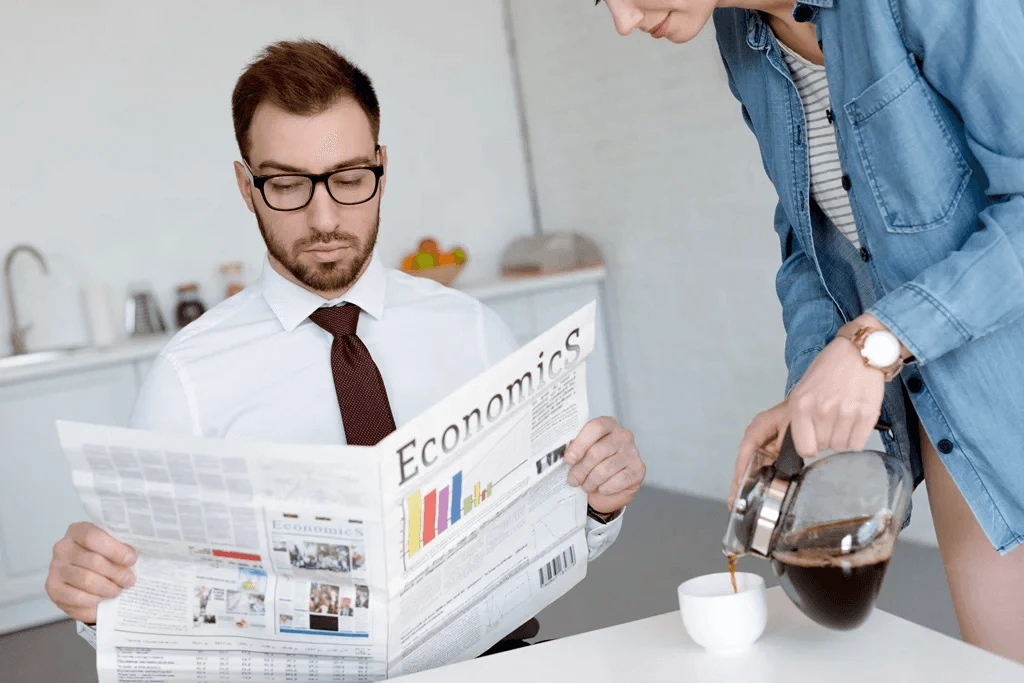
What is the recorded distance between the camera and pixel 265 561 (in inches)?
47.9

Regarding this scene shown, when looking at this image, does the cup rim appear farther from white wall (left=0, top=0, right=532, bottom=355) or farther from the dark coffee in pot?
white wall (left=0, top=0, right=532, bottom=355)

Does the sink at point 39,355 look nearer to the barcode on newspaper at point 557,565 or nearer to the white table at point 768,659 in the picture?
the barcode on newspaper at point 557,565

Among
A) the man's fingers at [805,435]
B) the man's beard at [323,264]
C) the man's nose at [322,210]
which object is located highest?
the man's nose at [322,210]

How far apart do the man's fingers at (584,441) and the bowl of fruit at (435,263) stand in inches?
132

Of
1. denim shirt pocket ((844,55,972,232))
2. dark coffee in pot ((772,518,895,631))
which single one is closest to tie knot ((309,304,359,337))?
denim shirt pocket ((844,55,972,232))

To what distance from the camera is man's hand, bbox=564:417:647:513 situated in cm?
141

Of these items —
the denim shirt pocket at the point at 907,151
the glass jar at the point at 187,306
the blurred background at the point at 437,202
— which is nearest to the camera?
the denim shirt pocket at the point at 907,151

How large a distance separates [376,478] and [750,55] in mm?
759

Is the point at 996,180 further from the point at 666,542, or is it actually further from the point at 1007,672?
the point at 666,542

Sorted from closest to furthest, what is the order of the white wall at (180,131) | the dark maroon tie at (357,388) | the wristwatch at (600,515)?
the wristwatch at (600,515) < the dark maroon tie at (357,388) < the white wall at (180,131)

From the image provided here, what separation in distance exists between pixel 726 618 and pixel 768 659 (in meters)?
0.05

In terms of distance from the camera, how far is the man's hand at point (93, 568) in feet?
4.10

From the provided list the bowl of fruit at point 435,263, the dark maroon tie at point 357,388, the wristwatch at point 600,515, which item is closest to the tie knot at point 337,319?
the dark maroon tie at point 357,388

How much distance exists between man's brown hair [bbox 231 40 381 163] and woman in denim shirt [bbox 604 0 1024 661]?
1.87ft
